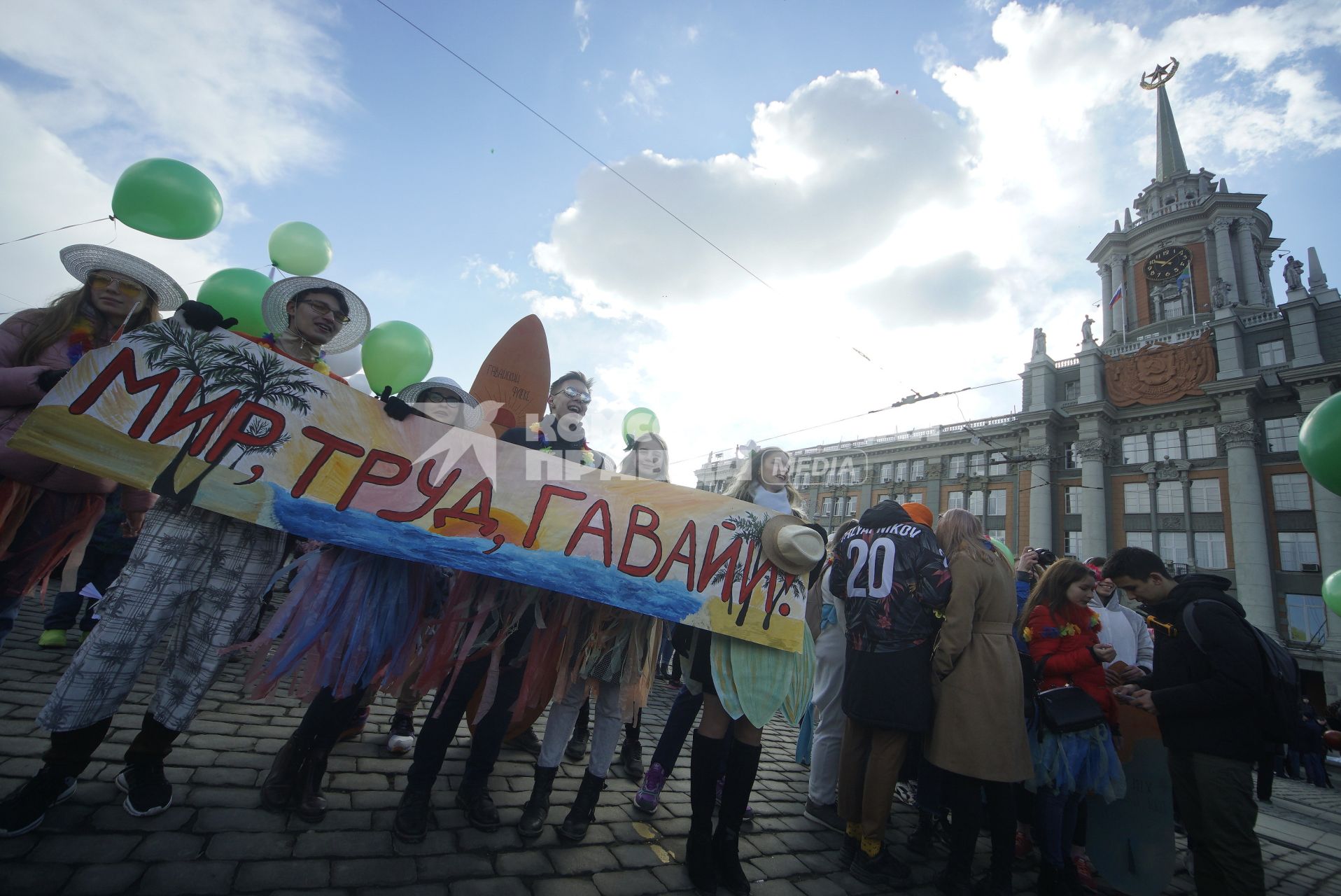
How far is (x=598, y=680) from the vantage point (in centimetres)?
257

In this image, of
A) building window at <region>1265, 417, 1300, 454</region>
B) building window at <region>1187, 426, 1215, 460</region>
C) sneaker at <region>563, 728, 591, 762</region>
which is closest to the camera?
sneaker at <region>563, 728, 591, 762</region>

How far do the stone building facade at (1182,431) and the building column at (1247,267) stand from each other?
0.08 m

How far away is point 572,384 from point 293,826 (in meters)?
2.28

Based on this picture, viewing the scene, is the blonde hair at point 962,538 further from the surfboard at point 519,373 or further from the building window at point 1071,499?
the building window at point 1071,499

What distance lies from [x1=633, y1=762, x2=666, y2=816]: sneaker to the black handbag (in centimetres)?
211

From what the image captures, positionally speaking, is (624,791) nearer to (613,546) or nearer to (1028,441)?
(613,546)

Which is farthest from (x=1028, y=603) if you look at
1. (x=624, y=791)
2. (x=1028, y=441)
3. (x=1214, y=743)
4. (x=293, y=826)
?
(x=1028, y=441)

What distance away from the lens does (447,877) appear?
1871 millimetres

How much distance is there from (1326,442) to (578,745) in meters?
5.92

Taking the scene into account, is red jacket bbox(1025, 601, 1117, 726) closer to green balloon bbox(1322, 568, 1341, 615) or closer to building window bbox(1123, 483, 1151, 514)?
green balloon bbox(1322, 568, 1341, 615)

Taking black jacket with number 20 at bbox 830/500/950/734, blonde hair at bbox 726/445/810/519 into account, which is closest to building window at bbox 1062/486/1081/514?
black jacket with number 20 at bbox 830/500/950/734

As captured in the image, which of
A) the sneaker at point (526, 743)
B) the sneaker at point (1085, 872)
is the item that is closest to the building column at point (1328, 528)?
the sneaker at point (1085, 872)

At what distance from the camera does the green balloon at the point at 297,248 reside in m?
5.43

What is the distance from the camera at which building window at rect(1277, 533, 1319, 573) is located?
20.5 metres
